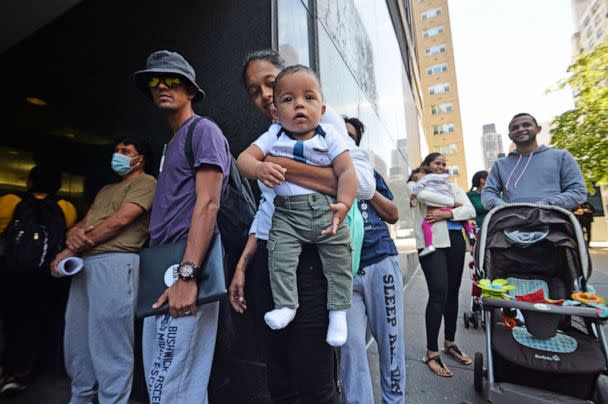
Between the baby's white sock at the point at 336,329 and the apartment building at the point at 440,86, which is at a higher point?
the apartment building at the point at 440,86

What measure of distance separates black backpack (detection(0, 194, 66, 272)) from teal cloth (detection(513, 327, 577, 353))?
146 inches

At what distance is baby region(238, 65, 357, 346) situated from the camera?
1.16 m

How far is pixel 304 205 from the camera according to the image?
122cm

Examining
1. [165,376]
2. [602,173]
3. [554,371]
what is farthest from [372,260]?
[602,173]

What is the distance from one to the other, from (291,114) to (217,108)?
170 centimetres

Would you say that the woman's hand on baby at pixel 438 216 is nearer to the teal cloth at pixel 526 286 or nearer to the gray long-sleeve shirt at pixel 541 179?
the gray long-sleeve shirt at pixel 541 179

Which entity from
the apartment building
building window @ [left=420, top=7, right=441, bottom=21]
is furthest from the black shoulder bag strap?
building window @ [left=420, top=7, right=441, bottom=21]

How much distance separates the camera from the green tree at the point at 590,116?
9.59 metres

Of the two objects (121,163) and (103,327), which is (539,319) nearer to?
(103,327)

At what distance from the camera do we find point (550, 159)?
2.84 metres

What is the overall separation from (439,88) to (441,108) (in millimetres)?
2693

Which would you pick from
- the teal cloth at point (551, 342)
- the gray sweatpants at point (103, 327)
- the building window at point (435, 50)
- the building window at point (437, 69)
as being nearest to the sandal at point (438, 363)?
the teal cloth at point (551, 342)

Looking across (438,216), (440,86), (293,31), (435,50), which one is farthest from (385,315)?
(435,50)

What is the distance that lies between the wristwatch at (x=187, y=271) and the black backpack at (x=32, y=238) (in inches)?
79.3
